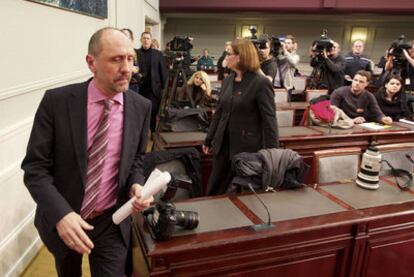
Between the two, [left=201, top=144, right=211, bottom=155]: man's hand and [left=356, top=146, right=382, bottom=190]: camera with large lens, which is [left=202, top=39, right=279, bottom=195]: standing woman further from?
[left=356, top=146, right=382, bottom=190]: camera with large lens

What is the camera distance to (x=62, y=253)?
4.17 feet

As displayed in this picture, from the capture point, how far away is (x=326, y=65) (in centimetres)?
496

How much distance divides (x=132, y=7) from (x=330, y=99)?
3306 mm

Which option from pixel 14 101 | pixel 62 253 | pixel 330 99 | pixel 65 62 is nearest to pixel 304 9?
pixel 330 99

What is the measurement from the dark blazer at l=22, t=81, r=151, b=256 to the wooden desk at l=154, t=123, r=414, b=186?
1404 mm

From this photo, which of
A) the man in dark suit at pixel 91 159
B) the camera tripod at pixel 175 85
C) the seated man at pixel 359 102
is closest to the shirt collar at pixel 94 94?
the man in dark suit at pixel 91 159

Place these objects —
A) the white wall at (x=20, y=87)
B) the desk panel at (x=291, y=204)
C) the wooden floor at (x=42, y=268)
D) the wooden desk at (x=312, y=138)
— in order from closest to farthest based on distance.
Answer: the desk panel at (x=291, y=204), the white wall at (x=20, y=87), the wooden floor at (x=42, y=268), the wooden desk at (x=312, y=138)

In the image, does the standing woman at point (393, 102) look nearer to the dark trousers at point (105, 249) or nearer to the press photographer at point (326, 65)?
the press photographer at point (326, 65)

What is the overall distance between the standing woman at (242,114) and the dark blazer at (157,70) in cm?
223

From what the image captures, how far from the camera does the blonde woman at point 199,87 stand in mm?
4000

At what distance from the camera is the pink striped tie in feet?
4.01

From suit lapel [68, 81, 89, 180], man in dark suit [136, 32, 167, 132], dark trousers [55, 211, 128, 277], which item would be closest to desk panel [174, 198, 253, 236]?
dark trousers [55, 211, 128, 277]

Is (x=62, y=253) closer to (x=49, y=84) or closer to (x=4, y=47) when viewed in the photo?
(x=4, y=47)

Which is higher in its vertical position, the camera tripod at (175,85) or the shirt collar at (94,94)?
the shirt collar at (94,94)
